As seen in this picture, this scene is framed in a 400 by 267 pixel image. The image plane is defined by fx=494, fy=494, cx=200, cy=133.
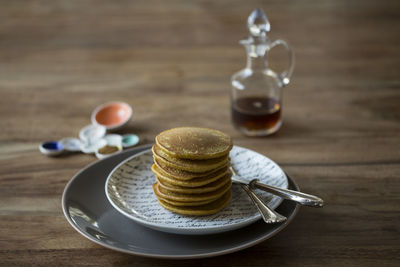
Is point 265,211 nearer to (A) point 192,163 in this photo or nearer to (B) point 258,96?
(A) point 192,163

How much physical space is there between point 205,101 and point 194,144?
554 mm

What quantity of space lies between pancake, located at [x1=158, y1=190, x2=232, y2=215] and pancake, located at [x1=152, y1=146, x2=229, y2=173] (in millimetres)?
65

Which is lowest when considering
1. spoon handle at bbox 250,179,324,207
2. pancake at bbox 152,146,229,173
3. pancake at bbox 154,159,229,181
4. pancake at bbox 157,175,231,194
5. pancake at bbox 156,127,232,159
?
spoon handle at bbox 250,179,324,207

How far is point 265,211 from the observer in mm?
730

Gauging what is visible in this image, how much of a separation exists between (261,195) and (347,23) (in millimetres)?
1278

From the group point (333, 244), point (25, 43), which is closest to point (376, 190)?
point (333, 244)

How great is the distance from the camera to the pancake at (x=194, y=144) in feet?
2.42

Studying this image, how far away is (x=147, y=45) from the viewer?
172cm

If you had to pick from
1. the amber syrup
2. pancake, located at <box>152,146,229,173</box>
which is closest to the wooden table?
the amber syrup

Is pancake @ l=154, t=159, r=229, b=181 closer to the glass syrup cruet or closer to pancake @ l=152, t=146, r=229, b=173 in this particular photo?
pancake @ l=152, t=146, r=229, b=173

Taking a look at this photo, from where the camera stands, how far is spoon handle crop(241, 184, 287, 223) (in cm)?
70

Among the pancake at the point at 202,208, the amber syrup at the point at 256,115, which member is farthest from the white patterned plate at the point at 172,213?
the amber syrup at the point at 256,115

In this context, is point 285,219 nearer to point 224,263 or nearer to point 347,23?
point 224,263

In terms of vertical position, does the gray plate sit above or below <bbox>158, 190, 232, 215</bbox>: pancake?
below
